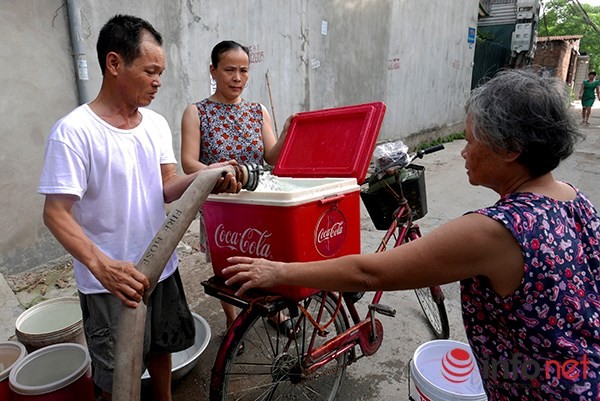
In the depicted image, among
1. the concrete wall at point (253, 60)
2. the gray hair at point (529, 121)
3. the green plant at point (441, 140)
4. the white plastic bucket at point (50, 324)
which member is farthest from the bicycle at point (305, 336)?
the green plant at point (441, 140)

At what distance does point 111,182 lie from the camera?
152 cm

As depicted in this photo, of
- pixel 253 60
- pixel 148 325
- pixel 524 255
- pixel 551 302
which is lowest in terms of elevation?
pixel 148 325

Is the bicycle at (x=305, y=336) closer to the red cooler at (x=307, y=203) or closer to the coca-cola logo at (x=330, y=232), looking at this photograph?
the red cooler at (x=307, y=203)

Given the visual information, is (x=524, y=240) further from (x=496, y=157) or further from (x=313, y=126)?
(x=313, y=126)

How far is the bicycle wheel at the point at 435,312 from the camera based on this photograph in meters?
2.76

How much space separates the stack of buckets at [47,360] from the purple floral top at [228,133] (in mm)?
1205

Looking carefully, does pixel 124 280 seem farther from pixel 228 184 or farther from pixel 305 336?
pixel 305 336

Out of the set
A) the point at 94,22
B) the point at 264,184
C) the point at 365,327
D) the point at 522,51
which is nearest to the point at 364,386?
the point at 365,327

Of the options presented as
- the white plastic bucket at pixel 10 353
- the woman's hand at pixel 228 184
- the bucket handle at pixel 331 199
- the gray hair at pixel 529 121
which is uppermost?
the gray hair at pixel 529 121

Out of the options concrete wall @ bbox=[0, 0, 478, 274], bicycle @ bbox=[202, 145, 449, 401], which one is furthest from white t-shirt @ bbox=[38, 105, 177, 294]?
concrete wall @ bbox=[0, 0, 478, 274]

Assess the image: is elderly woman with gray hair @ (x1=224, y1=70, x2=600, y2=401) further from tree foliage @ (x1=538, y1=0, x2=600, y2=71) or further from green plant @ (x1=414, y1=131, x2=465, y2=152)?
tree foliage @ (x1=538, y1=0, x2=600, y2=71)

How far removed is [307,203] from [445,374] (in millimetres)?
1065

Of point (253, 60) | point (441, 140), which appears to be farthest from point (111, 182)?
point (441, 140)

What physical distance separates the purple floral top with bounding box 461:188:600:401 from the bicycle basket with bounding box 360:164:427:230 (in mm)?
1377
